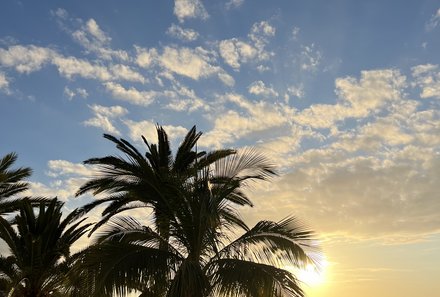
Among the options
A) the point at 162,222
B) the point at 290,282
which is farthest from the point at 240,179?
the point at 290,282

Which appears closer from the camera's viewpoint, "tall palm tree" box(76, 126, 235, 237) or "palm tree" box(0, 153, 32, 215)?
"tall palm tree" box(76, 126, 235, 237)

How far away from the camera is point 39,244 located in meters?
21.1

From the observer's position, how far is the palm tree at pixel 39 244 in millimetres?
21312

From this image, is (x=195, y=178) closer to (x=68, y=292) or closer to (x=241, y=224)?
(x=241, y=224)

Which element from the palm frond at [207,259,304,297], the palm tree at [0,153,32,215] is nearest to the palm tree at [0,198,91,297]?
the palm tree at [0,153,32,215]

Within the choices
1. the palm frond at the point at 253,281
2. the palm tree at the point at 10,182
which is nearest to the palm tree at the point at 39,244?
the palm tree at the point at 10,182

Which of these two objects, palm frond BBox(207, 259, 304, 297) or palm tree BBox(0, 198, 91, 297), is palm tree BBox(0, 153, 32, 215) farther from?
palm frond BBox(207, 259, 304, 297)

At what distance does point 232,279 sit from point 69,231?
1325cm

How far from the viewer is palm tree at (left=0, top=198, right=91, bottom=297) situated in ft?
69.9

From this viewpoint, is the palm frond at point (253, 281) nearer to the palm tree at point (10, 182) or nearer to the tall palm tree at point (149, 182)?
the tall palm tree at point (149, 182)

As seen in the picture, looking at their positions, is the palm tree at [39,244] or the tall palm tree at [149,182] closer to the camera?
the tall palm tree at [149,182]

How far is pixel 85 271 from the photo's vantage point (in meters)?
11.2

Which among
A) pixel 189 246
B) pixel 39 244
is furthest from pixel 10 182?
pixel 189 246

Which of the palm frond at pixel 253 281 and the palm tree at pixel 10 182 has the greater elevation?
the palm tree at pixel 10 182
